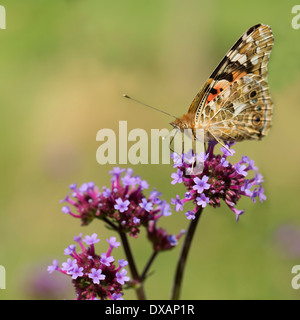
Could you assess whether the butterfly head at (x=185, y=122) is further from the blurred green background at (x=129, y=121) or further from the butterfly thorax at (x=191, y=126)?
the blurred green background at (x=129, y=121)

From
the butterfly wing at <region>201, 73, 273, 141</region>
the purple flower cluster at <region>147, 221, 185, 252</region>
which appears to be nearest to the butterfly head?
the butterfly wing at <region>201, 73, 273, 141</region>

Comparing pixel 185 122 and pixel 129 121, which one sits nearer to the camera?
pixel 185 122

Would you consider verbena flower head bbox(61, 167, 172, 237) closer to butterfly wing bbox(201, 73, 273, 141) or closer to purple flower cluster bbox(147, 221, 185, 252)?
purple flower cluster bbox(147, 221, 185, 252)

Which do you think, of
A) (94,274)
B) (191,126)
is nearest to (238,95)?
(191,126)

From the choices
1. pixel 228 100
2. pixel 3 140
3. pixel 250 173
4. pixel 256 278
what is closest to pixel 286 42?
pixel 228 100

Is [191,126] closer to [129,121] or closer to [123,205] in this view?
[123,205]

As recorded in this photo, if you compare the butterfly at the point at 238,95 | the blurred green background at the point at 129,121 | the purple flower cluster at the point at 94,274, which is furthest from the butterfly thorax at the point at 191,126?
A: the blurred green background at the point at 129,121

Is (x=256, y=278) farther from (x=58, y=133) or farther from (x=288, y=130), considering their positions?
(x=58, y=133)

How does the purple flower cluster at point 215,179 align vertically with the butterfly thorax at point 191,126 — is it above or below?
below
